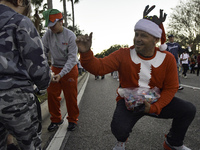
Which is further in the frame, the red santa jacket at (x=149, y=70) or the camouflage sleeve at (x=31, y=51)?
the red santa jacket at (x=149, y=70)

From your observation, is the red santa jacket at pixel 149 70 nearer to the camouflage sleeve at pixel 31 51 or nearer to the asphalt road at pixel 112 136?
the asphalt road at pixel 112 136

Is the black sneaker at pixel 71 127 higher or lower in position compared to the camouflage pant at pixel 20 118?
lower

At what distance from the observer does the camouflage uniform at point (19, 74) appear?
1.26 m

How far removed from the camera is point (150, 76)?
7.70 ft

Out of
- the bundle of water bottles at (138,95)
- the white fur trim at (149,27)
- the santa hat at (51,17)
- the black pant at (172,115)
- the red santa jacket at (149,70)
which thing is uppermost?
the santa hat at (51,17)

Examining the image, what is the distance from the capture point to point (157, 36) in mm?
2336

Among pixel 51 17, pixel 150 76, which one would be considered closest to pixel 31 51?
pixel 150 76

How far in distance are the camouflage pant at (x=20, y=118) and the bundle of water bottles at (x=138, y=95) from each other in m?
1.16

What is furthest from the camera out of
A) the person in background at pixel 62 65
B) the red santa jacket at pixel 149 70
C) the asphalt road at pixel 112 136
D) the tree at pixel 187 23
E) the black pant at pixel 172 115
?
the tree at pixel 187 23

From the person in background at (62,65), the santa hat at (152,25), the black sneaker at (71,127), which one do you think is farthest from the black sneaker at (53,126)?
the santa hat at (152,25)

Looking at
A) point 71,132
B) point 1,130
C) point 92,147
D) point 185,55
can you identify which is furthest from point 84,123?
point 185,55

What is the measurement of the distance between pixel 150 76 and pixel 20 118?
1.61 meters

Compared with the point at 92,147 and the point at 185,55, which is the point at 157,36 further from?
the point at 185,55

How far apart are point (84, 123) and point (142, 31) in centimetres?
223
